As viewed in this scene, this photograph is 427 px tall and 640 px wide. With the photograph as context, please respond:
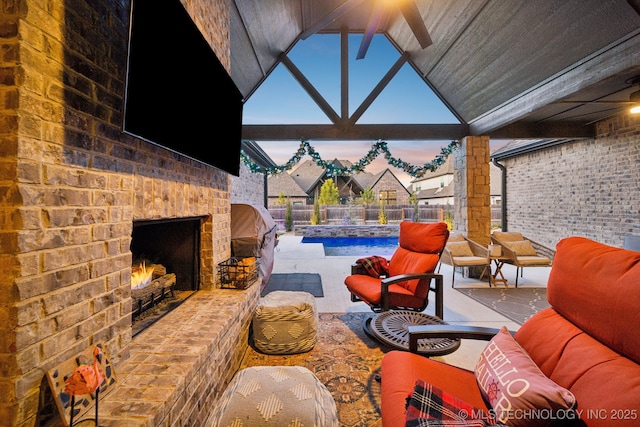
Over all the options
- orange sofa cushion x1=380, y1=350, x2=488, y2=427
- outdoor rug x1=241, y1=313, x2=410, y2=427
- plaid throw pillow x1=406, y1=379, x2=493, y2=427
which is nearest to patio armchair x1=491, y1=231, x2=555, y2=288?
outdoor rug x1=241, y1=313, x2=410, y2=427

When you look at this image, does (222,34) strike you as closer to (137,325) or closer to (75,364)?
(137,325)

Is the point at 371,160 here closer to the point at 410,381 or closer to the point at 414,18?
the point at 414,18

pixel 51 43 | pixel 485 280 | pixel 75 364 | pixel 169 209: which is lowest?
pixel 485 280

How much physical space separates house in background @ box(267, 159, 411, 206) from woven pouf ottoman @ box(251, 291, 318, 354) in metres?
14.6

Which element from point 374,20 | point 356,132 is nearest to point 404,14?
point 374,20

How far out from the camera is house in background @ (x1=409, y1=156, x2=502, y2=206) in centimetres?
1432

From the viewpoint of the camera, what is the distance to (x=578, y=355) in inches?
43.1

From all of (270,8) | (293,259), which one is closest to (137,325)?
(270,8)

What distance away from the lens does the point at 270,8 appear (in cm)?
379

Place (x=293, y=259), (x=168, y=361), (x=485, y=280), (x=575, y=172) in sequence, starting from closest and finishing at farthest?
(x=168, y=361)
(x=485, y=280)
(x=575, y=172)
(x=293, y=259)

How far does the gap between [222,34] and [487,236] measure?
4.96 m

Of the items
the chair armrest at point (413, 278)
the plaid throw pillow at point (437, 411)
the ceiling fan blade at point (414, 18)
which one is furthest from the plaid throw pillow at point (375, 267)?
the ceiling fan blade at point (414, 18)

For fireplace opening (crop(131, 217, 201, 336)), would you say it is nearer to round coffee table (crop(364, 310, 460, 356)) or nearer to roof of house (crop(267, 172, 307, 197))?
round coffee table (crop(364, 310, 460, 356))

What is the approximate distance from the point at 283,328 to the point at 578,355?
6.38 feet
